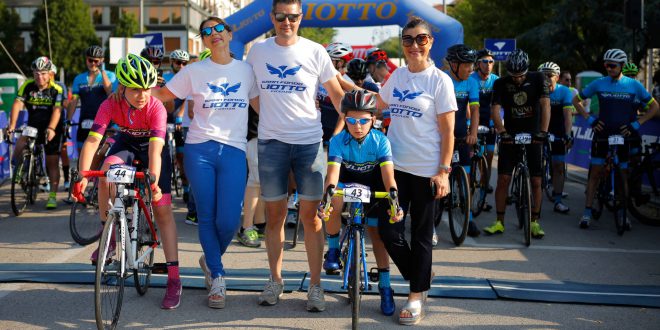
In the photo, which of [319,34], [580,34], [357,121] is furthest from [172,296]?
[319,34]

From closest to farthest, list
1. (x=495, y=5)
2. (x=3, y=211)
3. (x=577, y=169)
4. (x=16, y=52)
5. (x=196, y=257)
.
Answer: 1. (x=196, y=257)
2. (x=3, y=211)
3. (x=577, y=169)
4. (x=495, y=5)
5. (x=16, y=52)

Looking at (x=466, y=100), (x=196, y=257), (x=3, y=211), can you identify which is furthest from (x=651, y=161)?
(x=3, y=211)

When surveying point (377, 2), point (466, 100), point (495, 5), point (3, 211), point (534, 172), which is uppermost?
point (495, 5)

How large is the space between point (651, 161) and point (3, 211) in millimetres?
8569

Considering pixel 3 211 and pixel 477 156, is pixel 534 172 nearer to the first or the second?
pixel 477 156

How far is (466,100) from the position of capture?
29.0 ft

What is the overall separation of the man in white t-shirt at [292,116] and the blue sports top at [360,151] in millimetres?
313

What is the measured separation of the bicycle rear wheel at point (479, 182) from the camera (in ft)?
33.3

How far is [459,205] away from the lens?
343 inches

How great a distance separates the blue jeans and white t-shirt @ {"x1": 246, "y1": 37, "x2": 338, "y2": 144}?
33cm

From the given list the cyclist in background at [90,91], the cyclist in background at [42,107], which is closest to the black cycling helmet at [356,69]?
the cyclist in background at [90,91]

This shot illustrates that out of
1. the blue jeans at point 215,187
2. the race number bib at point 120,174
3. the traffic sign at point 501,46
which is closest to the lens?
the race number bib at point 120,174

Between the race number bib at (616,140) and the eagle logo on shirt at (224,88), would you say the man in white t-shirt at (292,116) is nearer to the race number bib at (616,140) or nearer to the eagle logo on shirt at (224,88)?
the eagle logo on shirt at (224,88)

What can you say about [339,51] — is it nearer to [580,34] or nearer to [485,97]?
[485,97]
